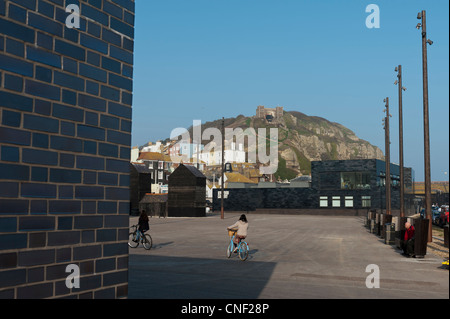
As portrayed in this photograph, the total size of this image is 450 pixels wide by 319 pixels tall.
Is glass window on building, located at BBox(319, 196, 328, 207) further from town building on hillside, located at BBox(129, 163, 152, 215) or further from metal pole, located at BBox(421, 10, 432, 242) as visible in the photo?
metal pole, located at BBox(421, 10, 432, 242)

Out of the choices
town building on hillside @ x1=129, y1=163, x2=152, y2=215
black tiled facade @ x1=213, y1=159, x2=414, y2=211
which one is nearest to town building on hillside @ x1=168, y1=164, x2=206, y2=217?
town building on hillside @ x1=129, y1=163, x2=152, y2=215

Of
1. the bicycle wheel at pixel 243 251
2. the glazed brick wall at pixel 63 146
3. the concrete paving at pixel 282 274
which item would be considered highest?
the glazed brick wall at pixel 63 146

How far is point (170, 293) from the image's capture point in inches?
455

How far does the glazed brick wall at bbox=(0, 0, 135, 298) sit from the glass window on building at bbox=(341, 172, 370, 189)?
80147 millimetres

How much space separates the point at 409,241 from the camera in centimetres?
2003

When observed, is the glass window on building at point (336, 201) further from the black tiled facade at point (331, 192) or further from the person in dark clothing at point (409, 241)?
the person in dark clothing at point (409, 241)

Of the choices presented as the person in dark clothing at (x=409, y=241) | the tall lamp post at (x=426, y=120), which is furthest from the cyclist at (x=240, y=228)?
the tall lamp post at (x=426, y=120)

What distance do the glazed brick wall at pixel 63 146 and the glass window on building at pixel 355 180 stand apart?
80.1 meters

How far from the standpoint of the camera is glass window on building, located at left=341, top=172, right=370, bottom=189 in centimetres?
8256

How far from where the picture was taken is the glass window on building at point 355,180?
82562 millimetres

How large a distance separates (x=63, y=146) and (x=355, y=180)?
81780 mm

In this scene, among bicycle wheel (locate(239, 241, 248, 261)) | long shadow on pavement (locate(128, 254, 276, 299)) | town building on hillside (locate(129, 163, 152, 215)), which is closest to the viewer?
long shadow on pavement (locate(128, 254, 276, 299))
